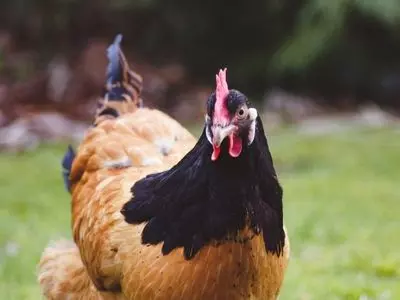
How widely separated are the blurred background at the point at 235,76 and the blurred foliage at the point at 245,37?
0.02 meters

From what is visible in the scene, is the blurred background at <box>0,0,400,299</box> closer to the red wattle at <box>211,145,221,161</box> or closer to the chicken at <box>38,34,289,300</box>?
the chicken at <box>38,34,289,300</box>

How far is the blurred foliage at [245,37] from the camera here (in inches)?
536

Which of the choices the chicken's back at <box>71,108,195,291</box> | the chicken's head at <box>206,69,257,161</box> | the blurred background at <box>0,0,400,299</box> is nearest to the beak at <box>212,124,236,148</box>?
the chicken's head at <box>206,69,257,161</box>

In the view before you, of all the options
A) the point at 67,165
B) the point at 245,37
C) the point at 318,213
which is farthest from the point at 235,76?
the point at 67,165

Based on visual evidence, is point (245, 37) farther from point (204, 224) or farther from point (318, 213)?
point (204, 224)

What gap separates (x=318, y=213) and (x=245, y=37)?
7.13 meters

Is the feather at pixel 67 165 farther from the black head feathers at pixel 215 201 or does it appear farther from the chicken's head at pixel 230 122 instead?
the chicken's head at pixel 230 122

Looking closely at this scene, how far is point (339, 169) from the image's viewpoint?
10.2m

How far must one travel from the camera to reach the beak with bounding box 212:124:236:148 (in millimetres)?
3379

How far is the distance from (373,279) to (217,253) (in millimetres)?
2758

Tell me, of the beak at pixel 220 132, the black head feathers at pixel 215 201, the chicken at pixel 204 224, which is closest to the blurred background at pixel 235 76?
the chicken at pixel 204 224

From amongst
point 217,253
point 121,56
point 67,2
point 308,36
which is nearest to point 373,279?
point 121,56

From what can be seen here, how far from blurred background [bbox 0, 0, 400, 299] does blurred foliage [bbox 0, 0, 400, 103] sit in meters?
0.02

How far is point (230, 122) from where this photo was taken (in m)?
3.43
